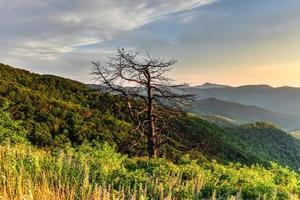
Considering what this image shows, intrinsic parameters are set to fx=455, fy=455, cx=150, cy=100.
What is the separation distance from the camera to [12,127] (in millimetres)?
22250

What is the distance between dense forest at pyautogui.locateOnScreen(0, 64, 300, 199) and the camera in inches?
377

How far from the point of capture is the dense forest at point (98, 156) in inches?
377

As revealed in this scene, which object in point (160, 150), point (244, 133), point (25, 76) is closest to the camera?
point (160, 150)

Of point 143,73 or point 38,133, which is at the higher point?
point 143,73

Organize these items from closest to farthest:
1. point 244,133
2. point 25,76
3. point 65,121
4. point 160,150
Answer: point 160,150 < point 65,121 < point 25,76 < point 244,133

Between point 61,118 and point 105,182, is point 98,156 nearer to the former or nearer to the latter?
point 105,182

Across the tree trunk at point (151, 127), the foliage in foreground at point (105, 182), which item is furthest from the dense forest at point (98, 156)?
the tree trunk at point (151, 127)

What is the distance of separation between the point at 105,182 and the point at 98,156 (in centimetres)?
869

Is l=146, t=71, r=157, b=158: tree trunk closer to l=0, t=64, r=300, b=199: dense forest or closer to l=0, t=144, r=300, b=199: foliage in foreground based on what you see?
l=0, t=64, r=300, b=199: dense forest

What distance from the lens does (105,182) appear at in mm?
8227

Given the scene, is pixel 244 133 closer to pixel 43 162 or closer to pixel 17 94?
pixel 17 94

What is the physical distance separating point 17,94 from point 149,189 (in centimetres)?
4518

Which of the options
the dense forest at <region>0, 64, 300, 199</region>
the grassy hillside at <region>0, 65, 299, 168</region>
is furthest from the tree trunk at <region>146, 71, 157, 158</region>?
the grassy hillside at <region>0, 65, 299, 168</region>

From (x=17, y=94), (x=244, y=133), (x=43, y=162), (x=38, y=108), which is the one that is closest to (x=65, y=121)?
(x=38, y=108)
